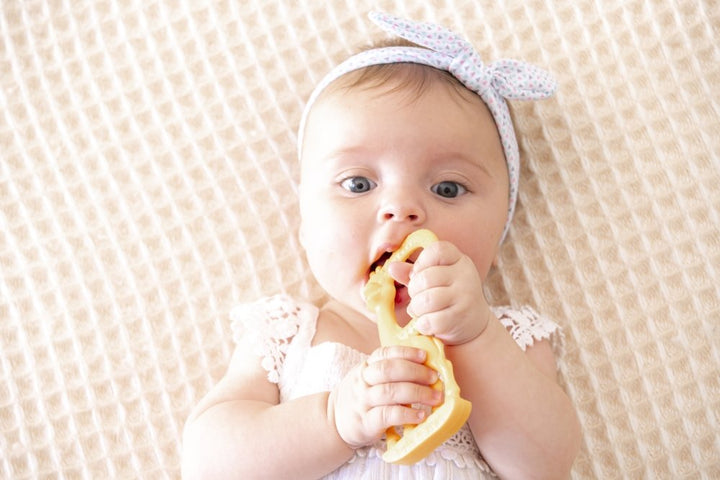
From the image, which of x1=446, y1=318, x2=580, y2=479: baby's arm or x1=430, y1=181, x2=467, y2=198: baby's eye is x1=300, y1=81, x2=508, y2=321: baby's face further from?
x1=446, y1=318, x2=580, y2=479: baby's arm

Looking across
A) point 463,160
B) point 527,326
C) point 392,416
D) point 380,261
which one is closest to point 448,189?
point 463,160

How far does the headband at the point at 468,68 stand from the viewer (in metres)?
1.36

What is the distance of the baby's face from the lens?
1.26m

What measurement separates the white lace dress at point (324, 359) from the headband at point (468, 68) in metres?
0.27

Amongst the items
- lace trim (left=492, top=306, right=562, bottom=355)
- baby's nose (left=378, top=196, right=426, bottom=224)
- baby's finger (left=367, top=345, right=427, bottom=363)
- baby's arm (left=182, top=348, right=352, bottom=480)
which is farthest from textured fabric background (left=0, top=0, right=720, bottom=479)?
baby's finger (left=367, top=345, right=427, bottom=363)

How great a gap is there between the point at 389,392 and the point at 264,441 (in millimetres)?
262

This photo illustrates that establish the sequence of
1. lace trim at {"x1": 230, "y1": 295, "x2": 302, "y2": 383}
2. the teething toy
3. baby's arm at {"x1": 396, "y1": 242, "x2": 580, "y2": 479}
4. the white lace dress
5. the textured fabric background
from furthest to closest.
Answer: the textured fabric background, lace trim at {"x1": 230, "y1": 295, "x2": 302, "y2": 383}, the white lace dress, baby's arm at {"x1": 396, "y1": 242, "x2": 580, "y2": 479}, the teething toy

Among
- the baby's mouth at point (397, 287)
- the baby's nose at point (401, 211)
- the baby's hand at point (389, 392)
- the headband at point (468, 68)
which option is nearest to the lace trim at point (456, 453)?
the baby's hand at point (389, 392)

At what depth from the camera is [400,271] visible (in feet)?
3.83

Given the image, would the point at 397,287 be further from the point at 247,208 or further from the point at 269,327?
the point at 247,208

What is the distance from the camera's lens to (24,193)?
160cm

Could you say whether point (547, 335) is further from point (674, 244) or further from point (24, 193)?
point (24, 193)

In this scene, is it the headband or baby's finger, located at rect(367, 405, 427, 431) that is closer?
baby's finger, located at rect(367, 405, 427, 431)

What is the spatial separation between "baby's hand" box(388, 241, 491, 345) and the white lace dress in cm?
23
